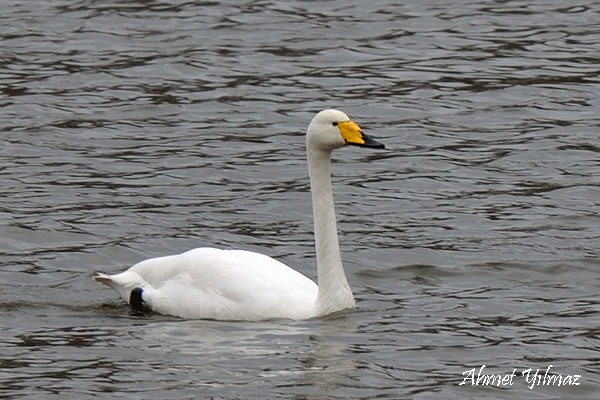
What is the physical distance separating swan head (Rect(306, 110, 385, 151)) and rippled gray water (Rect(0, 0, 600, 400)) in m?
1.24

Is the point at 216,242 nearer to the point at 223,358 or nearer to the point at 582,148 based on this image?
the point at 223,358

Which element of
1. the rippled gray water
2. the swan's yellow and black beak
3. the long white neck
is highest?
the swan's yellow and black beak

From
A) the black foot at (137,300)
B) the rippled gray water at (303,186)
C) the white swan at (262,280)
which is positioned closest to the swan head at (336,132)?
the white swan at (262,280)

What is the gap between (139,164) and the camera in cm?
1537

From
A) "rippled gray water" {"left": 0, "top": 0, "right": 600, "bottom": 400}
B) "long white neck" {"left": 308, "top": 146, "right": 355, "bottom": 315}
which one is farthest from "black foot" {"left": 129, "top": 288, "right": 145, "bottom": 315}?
"long white neck" {"left": 308, "top": 146, "right": 355, "bottom": 315}

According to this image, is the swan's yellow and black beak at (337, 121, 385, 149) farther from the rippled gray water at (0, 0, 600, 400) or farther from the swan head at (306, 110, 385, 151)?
the rippled gray water at (0, 0, 600, 400)

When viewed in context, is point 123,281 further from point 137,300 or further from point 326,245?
point 326,245

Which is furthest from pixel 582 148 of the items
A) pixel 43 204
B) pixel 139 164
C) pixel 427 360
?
pixel 427 360

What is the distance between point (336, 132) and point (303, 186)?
425 centimetres

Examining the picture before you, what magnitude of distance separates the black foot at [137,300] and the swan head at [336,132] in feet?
5.71

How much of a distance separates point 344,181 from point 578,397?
20.9 ft

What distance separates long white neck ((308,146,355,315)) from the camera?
34.9 feet

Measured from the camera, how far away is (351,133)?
10375mm

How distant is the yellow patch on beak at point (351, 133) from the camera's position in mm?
10359
